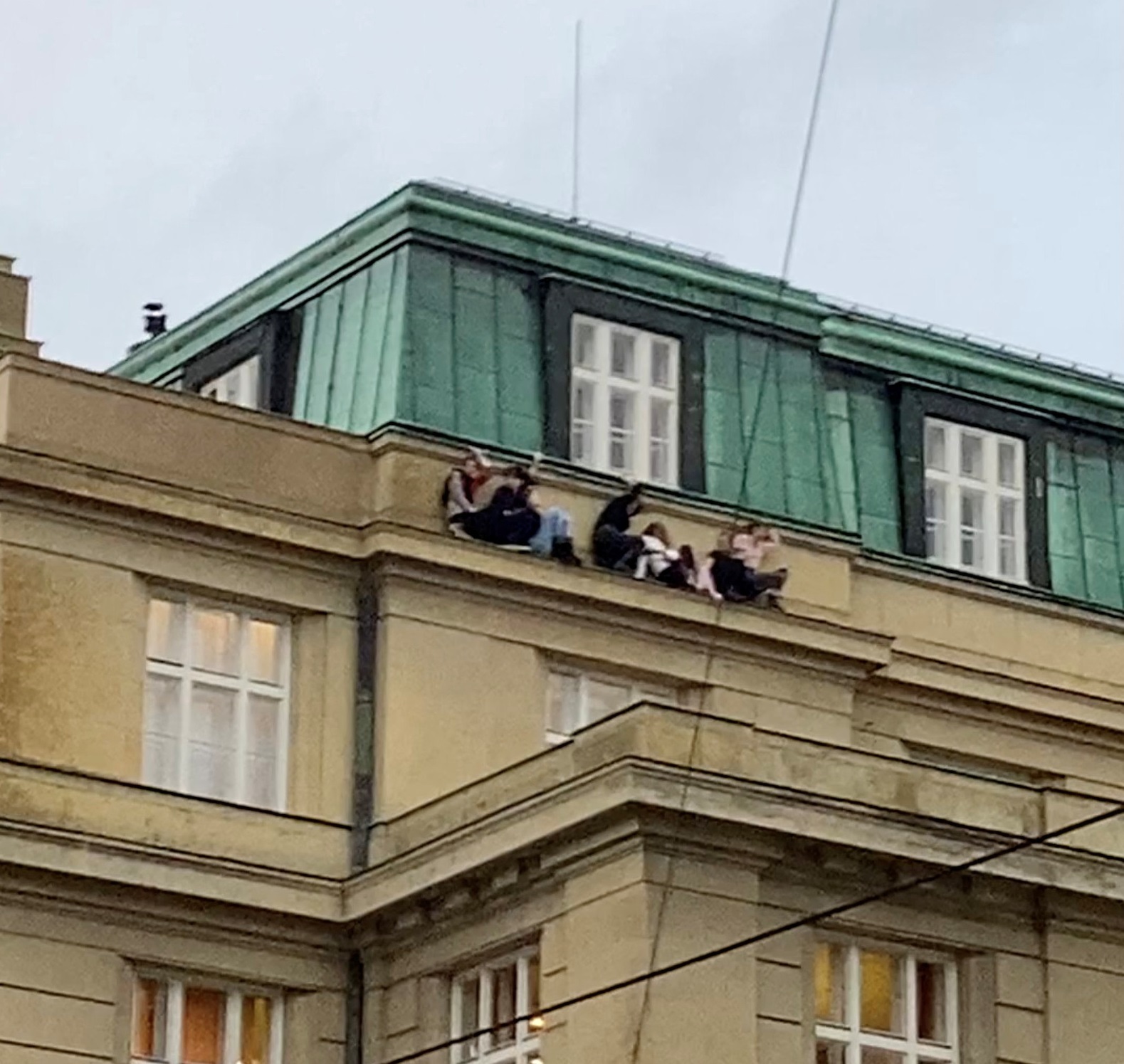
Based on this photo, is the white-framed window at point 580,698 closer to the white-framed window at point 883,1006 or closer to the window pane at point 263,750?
the window pane at point 263,750

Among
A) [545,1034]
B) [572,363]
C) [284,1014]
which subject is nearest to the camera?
[545,1034]

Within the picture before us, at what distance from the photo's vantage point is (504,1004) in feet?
145

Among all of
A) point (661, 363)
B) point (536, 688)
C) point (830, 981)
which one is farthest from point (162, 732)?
point (661, 363)

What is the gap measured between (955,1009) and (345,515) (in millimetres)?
9156

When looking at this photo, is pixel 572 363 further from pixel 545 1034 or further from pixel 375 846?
pixel 545 1034

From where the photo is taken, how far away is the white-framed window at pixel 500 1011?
144 ft

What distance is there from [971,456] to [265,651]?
1091 centimetres

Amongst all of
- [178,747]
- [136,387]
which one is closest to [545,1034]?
[178,747]

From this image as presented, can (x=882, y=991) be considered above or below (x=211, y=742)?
below

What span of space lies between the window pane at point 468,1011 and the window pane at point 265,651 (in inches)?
175

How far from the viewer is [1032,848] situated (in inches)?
1737

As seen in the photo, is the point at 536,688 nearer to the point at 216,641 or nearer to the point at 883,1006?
the point at 216,641

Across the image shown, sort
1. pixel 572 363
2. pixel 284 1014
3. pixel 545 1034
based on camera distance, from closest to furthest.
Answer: pixel 545 1034, pixel 284 1014, pixel 572 363

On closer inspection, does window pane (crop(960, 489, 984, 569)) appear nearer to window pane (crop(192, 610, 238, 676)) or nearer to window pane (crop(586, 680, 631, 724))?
window pane (crop(586, 680, 631, 724))
